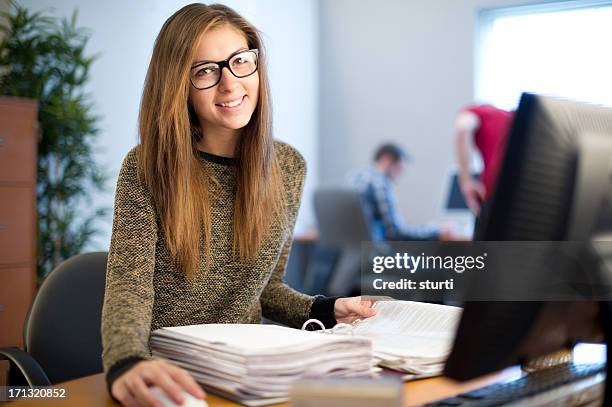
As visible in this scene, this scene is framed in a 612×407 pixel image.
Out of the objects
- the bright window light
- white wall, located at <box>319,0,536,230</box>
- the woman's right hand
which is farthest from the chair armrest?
white wall, located at <box>319,0,536,230</box>

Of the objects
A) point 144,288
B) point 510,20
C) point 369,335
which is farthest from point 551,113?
point 510,20

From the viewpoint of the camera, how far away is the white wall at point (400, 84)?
21.0 ft

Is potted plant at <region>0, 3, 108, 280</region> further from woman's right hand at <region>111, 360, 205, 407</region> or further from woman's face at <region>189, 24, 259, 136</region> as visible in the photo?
woman's right hand at <region>111, 360, 205, 407</region>

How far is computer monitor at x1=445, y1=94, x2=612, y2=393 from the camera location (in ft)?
2.29

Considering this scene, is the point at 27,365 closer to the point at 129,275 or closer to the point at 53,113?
the point at 129,275

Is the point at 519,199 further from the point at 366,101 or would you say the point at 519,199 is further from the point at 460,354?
the point at 366,101

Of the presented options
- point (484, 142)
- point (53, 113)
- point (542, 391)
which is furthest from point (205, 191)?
point (53, 113)

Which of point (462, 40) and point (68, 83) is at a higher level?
point (462, 40)

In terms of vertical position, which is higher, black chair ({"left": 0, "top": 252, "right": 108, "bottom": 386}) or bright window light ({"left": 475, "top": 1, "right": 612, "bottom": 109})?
bright window light ({"left": 475, "top": 1, "right": 612, "bottom": 109})

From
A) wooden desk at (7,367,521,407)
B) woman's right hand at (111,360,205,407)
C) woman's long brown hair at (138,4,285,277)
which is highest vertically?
woman's long brown hair at (138,4,285,277)

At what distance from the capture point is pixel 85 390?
1.04m

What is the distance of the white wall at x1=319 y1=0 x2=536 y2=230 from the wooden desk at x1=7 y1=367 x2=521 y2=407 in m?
5.48

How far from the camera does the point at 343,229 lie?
5070 mm

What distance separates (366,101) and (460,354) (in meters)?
6.33
